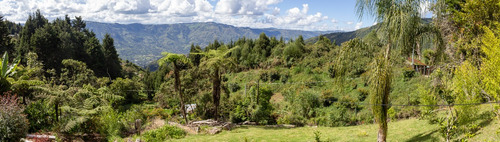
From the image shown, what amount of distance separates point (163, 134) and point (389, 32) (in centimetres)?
790

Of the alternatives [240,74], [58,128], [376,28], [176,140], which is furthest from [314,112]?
[240,74]

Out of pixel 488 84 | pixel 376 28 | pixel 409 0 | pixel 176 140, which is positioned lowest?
pixel 176 140

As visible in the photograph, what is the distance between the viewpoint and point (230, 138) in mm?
9344

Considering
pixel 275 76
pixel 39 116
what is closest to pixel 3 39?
pixel 39 116

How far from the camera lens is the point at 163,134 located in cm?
967

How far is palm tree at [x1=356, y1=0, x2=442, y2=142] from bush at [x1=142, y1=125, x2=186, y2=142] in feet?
22.9

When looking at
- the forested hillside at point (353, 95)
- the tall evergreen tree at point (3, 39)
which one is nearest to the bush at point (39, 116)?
the forested hillside at point (353, 95)

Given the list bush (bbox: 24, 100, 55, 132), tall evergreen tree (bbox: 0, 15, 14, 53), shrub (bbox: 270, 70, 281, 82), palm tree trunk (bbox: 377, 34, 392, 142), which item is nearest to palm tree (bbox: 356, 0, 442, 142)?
palm tree trunk (bbox: 377, 34, 392, 142)

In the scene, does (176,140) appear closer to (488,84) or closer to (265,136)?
(265,136)

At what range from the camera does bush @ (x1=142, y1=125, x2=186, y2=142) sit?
30.9 feet

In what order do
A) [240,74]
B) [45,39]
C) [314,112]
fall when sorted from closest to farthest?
[314,112] → [45,39] → [240,74]

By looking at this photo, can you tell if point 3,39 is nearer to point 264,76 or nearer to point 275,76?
point 264,76

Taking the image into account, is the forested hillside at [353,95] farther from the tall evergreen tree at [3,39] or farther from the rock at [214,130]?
the tall evergreen tree at [3,39]

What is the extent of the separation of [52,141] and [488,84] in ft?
41.8
